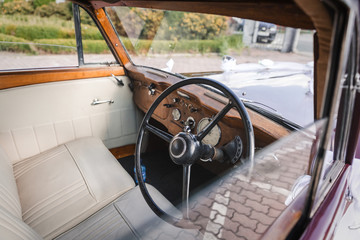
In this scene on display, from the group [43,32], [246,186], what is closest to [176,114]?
[246,186]

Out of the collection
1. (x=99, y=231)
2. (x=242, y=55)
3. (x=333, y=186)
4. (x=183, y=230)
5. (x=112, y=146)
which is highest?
(x=242, y=55)

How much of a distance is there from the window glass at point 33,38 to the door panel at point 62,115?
0.90ft

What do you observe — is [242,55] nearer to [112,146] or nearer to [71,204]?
[71,204]

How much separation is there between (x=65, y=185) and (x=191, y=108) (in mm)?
894

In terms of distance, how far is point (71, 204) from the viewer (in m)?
1.27

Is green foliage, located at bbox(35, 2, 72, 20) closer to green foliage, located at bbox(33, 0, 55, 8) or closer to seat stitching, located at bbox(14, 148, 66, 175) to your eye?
green foliage, located at bbox(33, 0, 55, 8)

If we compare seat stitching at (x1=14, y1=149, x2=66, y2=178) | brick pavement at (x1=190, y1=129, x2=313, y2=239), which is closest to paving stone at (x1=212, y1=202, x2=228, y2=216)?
brick pavement at (x1=190, y1=129, x2=313, y2=239)

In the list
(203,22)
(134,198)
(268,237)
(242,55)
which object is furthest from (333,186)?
(203,22)

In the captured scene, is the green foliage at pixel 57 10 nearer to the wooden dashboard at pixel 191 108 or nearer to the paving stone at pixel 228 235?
the wooden dashboard at pixel 191 108

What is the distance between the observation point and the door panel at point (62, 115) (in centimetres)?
173

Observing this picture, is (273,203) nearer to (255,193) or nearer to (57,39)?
(255,193)

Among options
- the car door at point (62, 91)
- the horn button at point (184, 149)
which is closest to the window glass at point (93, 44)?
the car door at point (62, 91)

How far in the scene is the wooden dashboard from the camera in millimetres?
1143

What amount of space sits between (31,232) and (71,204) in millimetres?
385
